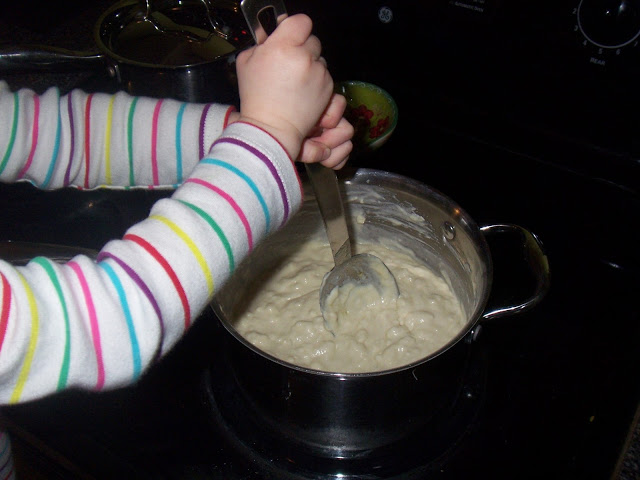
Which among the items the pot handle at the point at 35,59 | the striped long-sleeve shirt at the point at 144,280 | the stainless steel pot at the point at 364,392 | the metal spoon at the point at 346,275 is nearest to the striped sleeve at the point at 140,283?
the striped long-sleeve shirt at the point at 144,280

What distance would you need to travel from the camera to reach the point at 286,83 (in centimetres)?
52

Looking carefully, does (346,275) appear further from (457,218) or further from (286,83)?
(286,83)

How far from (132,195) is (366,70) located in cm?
39

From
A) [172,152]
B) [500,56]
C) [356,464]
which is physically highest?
[500,56]

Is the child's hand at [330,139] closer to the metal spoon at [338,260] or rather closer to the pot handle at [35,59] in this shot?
the metal spoon at [338,260]

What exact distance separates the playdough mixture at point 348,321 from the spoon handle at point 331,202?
7 cm

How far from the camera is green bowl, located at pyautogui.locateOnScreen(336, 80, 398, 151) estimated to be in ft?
2.79

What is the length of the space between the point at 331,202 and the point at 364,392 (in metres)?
0.21

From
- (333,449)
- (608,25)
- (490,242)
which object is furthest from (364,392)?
(608,25)

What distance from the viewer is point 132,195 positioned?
841mm

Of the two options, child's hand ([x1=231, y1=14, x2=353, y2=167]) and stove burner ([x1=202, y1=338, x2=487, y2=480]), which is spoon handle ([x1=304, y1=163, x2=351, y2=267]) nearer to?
child's hand ([x1=231, y1=14, x2=353, y2=167])

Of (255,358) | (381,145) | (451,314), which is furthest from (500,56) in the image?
(255,358)

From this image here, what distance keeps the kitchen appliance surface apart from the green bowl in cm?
3

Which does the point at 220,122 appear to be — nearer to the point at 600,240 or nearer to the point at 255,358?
the point at 255,358
